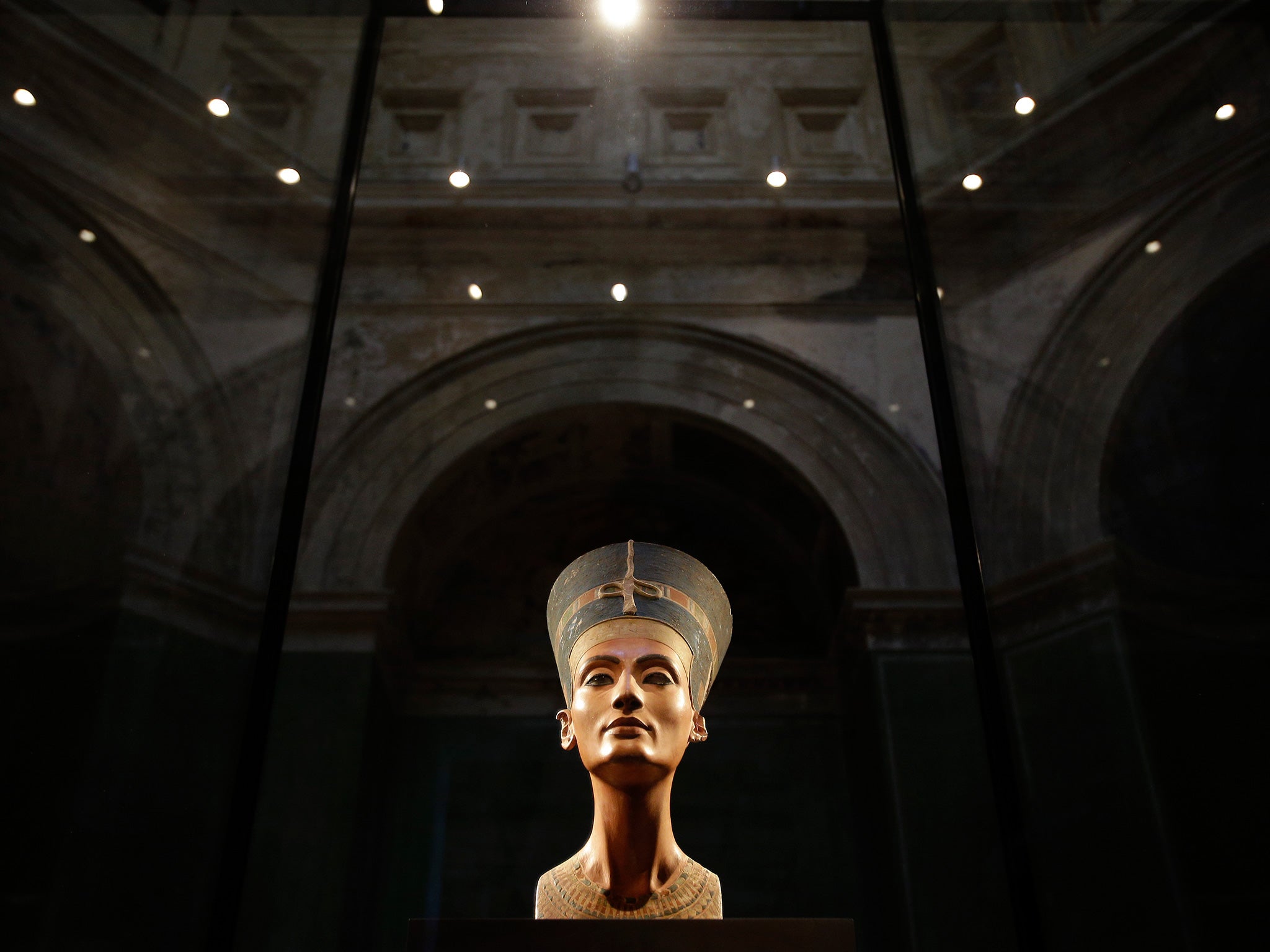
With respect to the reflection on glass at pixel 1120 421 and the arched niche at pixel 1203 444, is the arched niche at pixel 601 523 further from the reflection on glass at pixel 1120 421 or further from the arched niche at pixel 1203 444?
the arched niche at pixel 1203 444

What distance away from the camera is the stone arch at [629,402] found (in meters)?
5.59

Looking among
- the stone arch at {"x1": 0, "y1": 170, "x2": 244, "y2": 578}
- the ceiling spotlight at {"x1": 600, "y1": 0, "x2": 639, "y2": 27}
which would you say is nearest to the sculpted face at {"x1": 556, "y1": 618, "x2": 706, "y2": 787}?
the stone arch at {"x1": 0, "y1": 170, "x2": 244, "y2": 578}

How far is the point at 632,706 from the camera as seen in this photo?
2691mm

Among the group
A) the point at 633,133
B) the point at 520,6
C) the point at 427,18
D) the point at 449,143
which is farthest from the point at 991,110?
the point at 449,143

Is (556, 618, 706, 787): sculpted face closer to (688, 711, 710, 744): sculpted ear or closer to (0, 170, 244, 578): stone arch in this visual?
(688, 711, 710, 744): sculpted ear

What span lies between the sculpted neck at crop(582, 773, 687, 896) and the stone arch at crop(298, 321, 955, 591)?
300 cm

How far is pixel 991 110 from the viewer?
313 cm

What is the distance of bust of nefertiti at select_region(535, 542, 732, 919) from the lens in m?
2.65

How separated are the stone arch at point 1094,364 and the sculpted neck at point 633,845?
1056mm

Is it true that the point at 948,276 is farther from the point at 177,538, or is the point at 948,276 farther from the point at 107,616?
the point at 107,616

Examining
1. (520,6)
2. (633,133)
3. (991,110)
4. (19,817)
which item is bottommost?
(19,817)

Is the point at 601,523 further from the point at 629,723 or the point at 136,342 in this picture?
the point at 136,342

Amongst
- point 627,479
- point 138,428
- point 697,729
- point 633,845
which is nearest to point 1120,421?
point 697,729

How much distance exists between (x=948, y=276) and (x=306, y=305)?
1.85m
